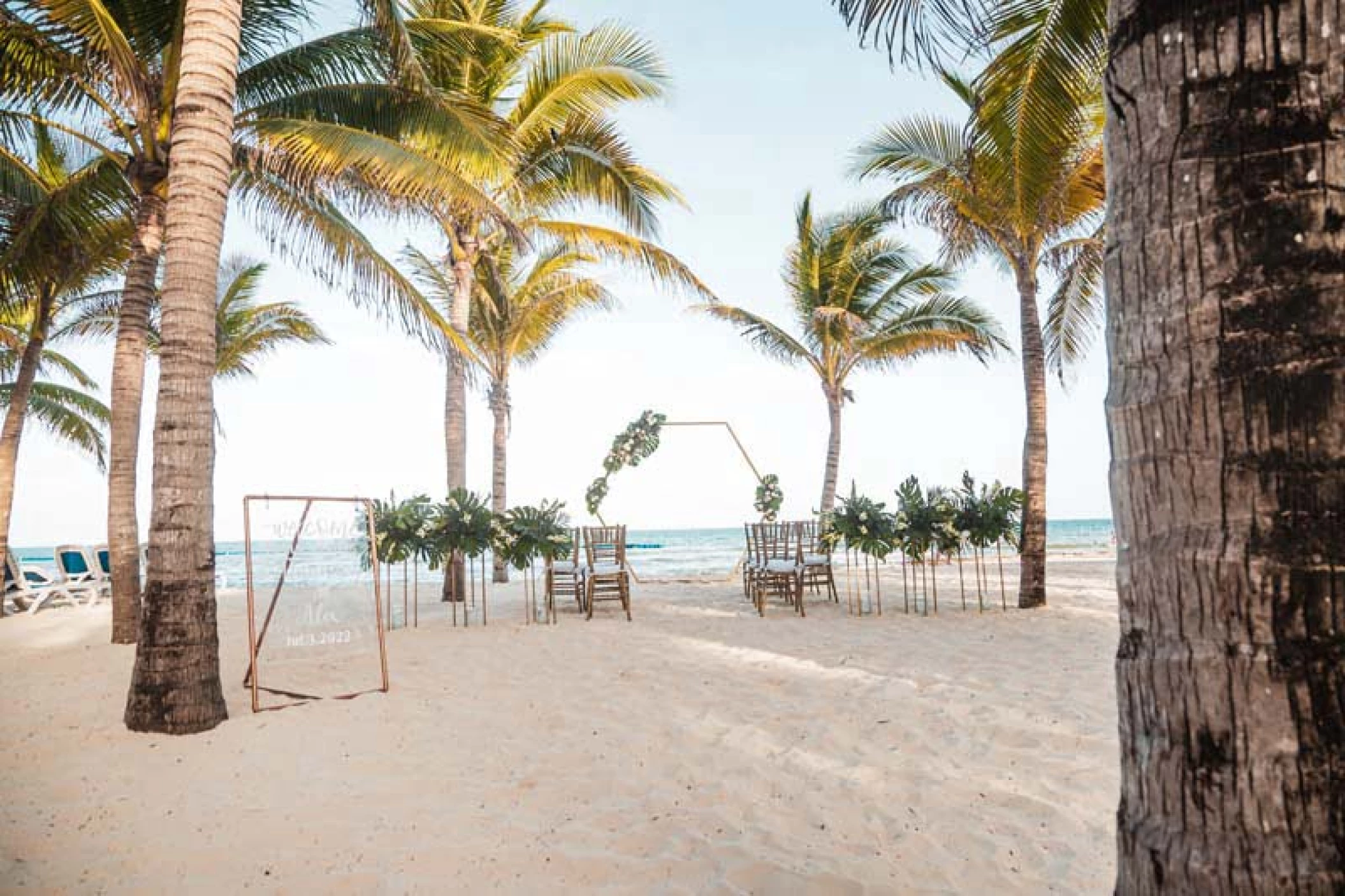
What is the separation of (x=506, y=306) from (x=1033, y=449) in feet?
29.5

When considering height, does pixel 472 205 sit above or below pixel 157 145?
below

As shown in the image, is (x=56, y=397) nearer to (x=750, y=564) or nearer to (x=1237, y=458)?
(x=750, y=564)

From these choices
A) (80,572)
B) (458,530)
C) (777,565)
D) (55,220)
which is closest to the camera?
(55,220)

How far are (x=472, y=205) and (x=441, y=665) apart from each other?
175 inches

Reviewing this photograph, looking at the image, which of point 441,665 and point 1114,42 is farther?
point 441,665

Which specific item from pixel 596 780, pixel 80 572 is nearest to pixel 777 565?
pixel 596 780

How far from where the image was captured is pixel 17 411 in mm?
10648

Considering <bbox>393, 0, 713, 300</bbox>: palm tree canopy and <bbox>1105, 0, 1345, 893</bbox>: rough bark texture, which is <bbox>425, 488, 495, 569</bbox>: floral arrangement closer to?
<bbox>393, 0, 713, 300</bbox>: palm tree canopy

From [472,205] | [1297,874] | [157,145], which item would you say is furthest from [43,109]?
[1297,874]

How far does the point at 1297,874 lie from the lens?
1.00m

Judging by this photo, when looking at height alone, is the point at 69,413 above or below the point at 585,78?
below

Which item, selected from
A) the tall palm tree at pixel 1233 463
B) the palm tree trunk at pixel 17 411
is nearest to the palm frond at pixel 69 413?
the palm tree trunk at pixel 17 411

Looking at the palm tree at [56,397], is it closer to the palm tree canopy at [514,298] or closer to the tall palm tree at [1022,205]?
the palm tree canopy at [514,298]

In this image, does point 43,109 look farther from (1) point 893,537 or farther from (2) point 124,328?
(1) point 893,537
